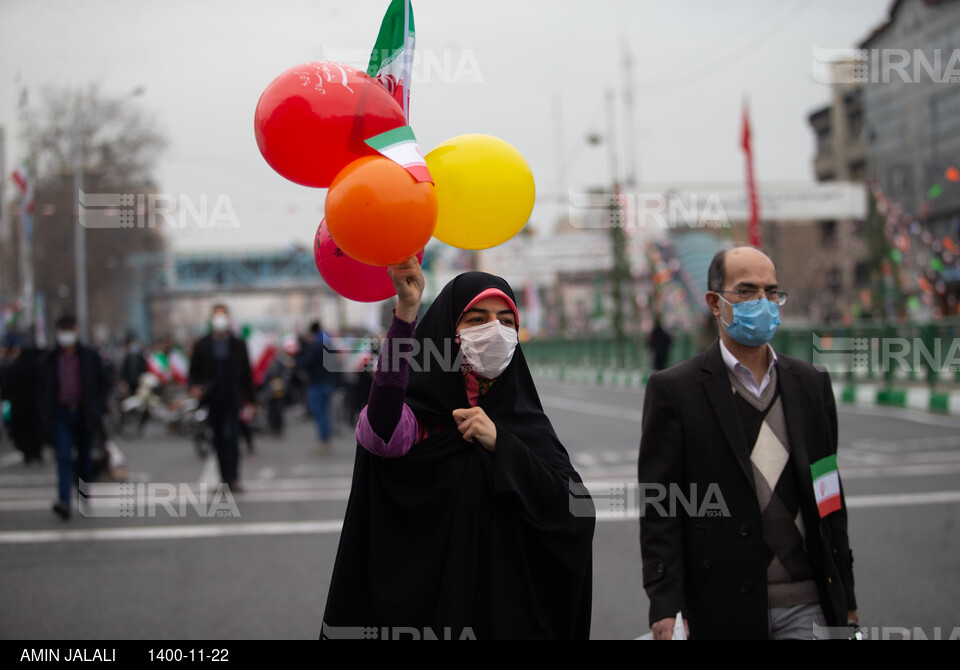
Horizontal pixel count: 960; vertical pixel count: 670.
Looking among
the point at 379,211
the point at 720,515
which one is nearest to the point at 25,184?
the point at 379,211

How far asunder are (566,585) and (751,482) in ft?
2.23

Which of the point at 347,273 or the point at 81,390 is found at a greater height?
the point at 347,273

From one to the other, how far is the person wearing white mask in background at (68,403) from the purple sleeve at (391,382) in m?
7.22

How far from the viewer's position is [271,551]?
710 cm

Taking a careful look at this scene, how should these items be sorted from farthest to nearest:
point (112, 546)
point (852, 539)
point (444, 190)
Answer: point (112, 546) < point (852, 539) < point (444, 190)

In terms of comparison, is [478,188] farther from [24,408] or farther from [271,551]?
[24,408]

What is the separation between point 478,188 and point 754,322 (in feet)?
3.52

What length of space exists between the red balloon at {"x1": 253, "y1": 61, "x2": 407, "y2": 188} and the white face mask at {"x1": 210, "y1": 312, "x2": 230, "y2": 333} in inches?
299

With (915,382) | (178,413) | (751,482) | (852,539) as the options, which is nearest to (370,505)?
(751,482)

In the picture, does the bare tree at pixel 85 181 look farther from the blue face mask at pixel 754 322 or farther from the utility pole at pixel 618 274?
the blue face mask at pixel 754 322

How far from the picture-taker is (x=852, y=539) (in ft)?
22.3

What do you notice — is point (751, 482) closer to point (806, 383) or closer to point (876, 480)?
point (806, 383)

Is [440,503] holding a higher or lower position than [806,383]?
lower

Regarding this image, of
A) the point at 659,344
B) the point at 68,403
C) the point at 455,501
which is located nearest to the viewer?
the point at 455,501
